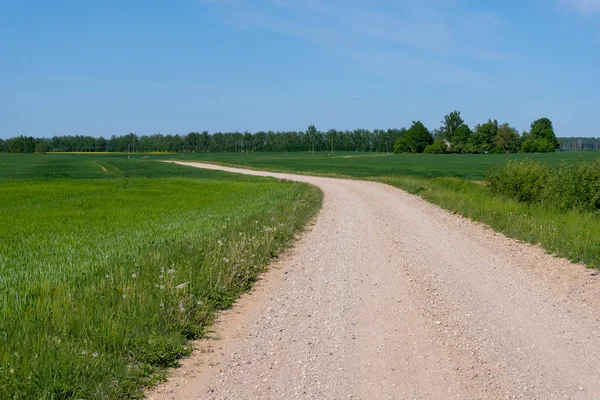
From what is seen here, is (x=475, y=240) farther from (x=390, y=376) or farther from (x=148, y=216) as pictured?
(x=148, y=216)

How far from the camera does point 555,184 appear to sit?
22.3 m

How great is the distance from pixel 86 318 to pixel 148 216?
13.0 metres

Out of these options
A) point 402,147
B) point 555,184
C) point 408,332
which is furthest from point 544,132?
point 408,332

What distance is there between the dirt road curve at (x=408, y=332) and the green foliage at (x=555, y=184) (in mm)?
10356

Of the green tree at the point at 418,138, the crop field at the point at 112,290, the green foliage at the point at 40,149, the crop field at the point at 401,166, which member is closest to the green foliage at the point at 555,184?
the crop field at the point at 401,166

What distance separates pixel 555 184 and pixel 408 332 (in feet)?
58.7

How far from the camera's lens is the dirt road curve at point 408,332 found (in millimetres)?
5355

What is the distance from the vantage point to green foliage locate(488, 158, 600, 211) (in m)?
21.2

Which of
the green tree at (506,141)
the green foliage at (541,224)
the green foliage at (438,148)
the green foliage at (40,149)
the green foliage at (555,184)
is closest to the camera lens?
the green foliage at (541,224)

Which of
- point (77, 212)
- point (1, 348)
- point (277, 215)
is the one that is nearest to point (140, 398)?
point (1, 348)

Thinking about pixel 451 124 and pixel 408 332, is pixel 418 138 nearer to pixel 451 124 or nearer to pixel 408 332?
pixel 451 124

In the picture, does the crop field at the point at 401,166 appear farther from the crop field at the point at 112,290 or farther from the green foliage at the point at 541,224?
the crop field at the point at 112,290

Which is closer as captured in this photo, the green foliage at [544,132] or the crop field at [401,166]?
the crop field at [401,166]

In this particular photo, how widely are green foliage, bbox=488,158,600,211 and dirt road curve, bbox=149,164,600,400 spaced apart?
408 inches
